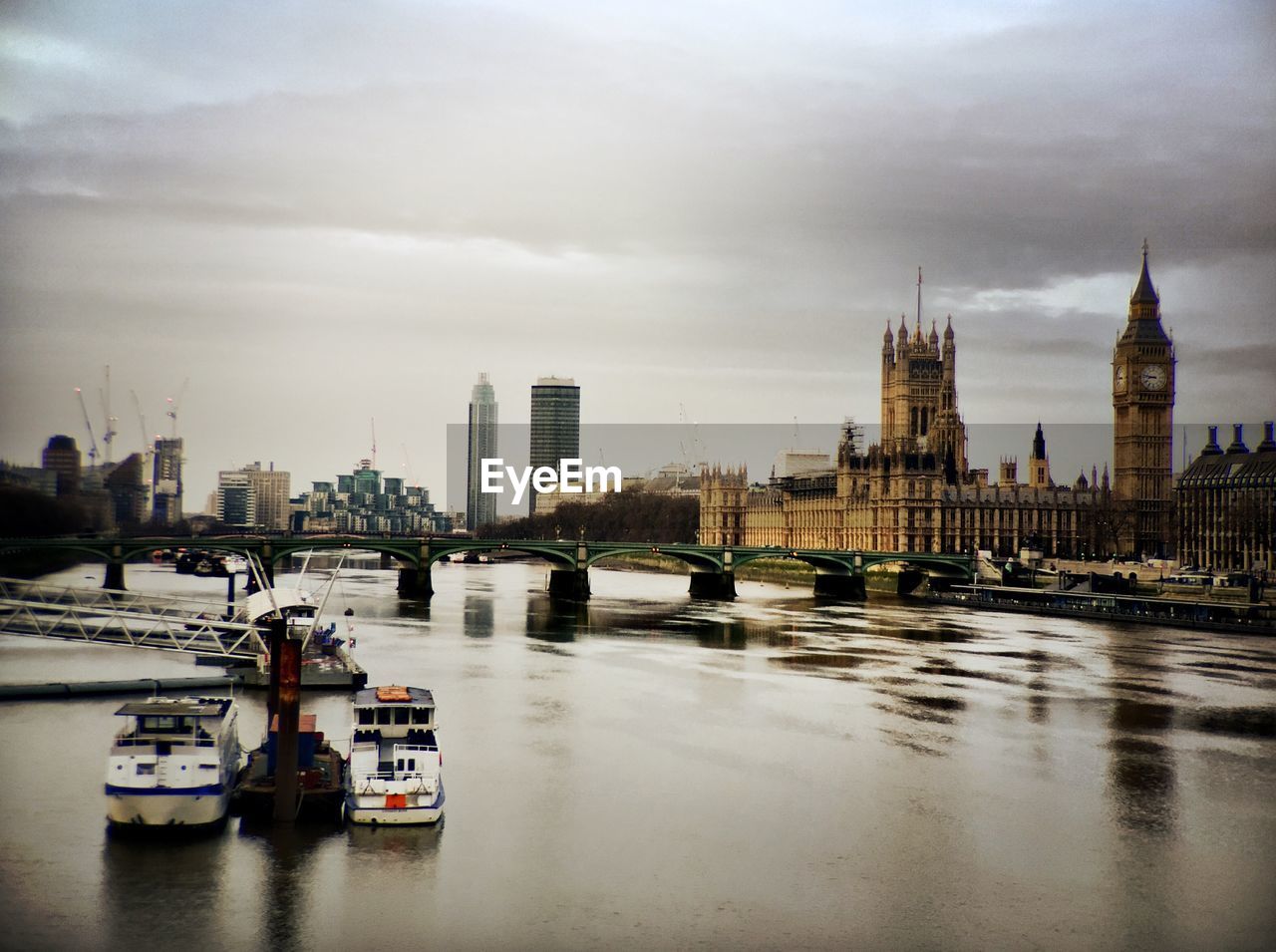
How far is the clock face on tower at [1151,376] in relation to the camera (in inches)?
5349

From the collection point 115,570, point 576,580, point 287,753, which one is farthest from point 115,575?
point 287,753

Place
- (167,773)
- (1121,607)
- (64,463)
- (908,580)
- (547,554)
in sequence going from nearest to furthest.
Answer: (167,773)
(64,463)
(1121,607)
(547,554)
(908,580)

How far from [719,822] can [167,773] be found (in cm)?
1155

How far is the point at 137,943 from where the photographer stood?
72.7 ft

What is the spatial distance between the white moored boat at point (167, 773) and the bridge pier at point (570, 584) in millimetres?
66811

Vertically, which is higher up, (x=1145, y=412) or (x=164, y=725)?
(x=1145, y=412)

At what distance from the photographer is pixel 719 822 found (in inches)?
1187

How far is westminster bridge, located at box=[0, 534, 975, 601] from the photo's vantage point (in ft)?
260

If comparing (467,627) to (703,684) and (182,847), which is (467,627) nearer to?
(703,684)

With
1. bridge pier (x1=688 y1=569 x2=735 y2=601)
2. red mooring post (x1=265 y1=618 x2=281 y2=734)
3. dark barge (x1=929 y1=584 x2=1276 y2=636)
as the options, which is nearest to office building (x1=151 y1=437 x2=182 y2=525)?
bridge pier (x1=688 y1=569 x2=735 y2=601)

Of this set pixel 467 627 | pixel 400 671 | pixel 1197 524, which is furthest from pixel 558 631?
pixel 1197 524

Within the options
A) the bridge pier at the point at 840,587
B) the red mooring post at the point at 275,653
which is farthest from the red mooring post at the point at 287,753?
the bridge pier at the point at 840,587

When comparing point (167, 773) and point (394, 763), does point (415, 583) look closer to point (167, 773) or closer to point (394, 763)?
point (394, 763)

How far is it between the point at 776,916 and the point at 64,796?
16.1 meters
